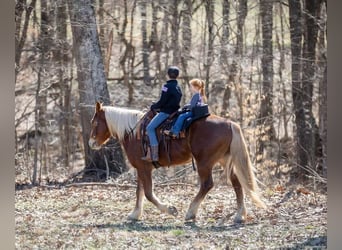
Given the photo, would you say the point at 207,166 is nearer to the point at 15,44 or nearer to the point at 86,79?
the point at 86,79

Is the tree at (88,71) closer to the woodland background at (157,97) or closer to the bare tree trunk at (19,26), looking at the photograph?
the woodland background at (157,97)

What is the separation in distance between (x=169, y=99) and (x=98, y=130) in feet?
2.38

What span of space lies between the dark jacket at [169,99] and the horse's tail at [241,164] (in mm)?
566

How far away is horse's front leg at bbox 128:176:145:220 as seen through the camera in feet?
24.7

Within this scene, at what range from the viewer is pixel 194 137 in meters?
7.51

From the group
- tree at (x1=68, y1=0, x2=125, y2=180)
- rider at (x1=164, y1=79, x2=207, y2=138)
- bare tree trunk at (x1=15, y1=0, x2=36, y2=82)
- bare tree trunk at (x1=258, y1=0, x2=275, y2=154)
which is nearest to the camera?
bare tree trunk at (x1=15, y1=0, x2=36, y2=82)

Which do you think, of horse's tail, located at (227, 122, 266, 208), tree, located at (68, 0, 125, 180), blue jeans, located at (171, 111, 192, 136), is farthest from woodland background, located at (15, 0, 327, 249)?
blue jeans, located at (171, 111, 192, 136)

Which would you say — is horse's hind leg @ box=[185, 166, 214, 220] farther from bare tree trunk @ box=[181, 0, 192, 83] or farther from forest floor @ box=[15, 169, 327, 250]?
bare tree trunk @ box=[181, 0, 192, 83]

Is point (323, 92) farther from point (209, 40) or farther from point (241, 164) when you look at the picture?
point (209, 40)

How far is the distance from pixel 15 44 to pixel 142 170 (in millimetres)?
1632

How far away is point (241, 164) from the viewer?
7512 mm

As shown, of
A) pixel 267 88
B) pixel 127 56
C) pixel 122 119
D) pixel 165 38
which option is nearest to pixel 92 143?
pixel 122 119

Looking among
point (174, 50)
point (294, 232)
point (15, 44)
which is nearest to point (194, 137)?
point (174, 50)

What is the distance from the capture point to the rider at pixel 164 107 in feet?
24.6
